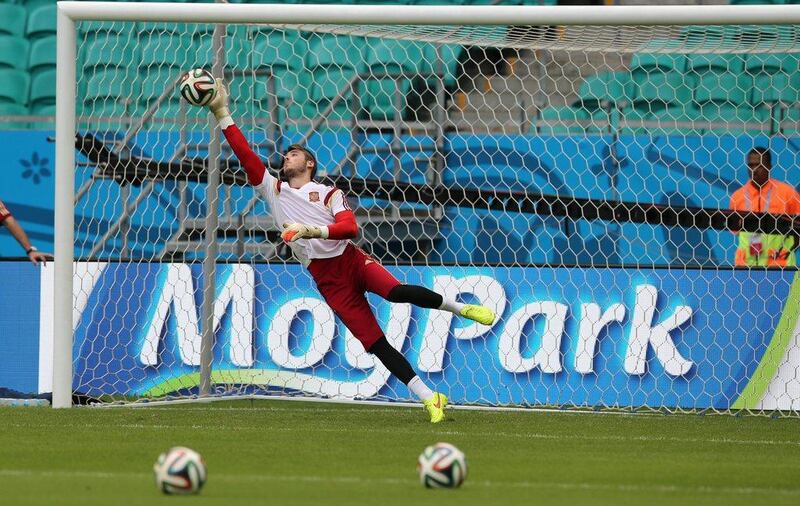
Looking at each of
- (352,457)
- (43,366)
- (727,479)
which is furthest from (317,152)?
(727,479)

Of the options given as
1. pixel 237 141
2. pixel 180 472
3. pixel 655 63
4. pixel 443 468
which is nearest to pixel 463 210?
pixel 655 63

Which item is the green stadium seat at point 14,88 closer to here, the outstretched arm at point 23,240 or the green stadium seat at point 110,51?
the green stadium seat at point 110,51

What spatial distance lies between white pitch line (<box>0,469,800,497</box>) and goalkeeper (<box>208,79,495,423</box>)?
2.84 meters

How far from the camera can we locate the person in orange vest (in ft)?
35.2

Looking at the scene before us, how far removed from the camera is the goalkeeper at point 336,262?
8.55 metres

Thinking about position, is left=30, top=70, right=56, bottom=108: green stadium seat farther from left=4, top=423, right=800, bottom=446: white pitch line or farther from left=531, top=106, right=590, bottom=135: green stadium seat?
left=4, top=423, right=800, bottom=446: white pitch line

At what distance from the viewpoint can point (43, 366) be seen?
34.2 feet

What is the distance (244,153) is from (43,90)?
690 centimetres

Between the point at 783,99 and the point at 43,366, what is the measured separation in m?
6.68

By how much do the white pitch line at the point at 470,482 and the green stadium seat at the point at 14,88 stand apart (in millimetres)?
9637

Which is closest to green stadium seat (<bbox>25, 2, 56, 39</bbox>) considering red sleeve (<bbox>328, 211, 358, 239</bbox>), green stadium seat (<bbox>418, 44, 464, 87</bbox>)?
green stadium seat (<bbox>418, 44, 464, 87</bbox>)

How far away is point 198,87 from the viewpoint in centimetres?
860

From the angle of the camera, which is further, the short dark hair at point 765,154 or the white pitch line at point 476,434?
the short dark hair at point 765,154

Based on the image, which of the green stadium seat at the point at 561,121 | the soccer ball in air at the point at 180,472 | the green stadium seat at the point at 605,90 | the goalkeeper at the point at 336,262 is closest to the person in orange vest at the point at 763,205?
the green stadium seat at the point at 561,121
